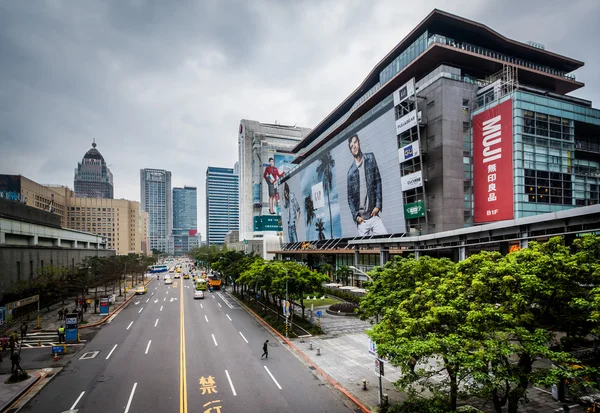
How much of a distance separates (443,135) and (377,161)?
12.0m

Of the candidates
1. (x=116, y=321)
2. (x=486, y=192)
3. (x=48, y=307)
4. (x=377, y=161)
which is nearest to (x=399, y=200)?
(x=377, y=161)

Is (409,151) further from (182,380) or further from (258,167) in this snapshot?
(258,167)

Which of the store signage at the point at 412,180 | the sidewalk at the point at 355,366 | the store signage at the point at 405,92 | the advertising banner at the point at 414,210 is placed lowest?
the sidewalk at the point at 355,366

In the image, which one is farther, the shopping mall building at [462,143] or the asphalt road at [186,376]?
the shopping mall building at [462,143]

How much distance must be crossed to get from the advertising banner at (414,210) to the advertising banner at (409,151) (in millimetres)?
6791

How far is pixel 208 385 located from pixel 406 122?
4277 centimetres

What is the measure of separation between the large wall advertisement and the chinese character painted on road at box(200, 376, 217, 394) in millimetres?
39532

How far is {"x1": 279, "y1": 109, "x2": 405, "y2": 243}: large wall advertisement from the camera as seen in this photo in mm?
53688

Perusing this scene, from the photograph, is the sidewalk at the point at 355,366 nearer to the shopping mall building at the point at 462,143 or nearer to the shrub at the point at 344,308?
the shrub at the point at 344,308

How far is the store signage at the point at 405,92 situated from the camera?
4716 centimetres

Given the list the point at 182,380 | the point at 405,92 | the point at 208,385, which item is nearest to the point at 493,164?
the point at 405,92

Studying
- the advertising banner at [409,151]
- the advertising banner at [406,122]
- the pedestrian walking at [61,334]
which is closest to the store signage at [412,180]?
the advertising banner at [409,151]

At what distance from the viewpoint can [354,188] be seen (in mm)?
64438

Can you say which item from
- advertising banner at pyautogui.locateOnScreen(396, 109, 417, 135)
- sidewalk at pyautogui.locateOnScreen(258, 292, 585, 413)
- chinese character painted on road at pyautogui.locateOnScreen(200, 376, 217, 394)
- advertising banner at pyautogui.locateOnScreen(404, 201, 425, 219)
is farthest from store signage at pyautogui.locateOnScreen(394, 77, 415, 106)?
chinese character painted on road at pyautogui.locateOnScreen(200, 376, 217, 394)
